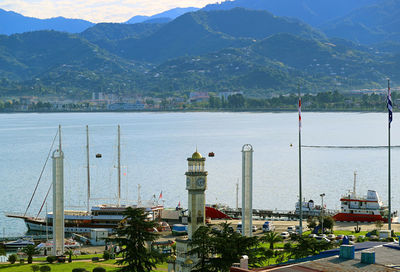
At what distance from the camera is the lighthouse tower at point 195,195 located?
4003 cm

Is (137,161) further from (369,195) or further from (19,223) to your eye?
(369,195)

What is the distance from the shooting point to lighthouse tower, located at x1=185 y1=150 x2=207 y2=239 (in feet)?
131

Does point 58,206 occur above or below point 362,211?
above

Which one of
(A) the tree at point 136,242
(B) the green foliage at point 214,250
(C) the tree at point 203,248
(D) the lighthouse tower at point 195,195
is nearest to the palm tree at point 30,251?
(A) the tree at point 136,242

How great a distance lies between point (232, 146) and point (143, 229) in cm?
13058

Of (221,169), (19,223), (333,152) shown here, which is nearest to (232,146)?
(333,152)

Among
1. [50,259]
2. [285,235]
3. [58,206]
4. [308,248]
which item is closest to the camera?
[308,248]

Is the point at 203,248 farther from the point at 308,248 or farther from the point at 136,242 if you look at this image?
the point at 308,248

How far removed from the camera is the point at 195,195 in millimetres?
40375

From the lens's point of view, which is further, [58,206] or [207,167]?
[207,167]

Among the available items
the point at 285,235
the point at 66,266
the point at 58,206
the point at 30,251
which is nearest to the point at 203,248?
the point at 66,266

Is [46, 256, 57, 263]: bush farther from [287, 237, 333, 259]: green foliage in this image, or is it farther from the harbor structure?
[287, 237, 333, 259]: green foliage

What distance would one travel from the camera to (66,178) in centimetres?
11731

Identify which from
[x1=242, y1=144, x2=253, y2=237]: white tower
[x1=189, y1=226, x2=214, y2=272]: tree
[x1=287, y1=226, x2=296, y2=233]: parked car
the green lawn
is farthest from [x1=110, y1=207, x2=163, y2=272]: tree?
[x1=287, y1=226, x2=296, y2=233]: parked car
